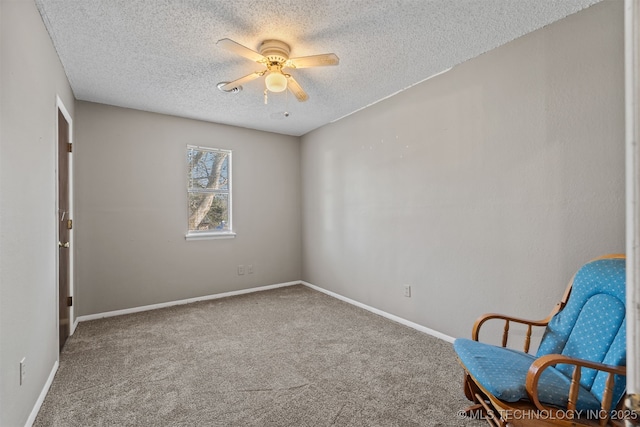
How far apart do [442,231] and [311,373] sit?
168 cm

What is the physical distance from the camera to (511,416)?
132 cm

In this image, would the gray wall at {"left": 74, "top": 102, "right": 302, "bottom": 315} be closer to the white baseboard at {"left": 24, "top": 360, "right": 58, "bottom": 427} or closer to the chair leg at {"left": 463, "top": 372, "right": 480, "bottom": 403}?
the white baseboard at {"left": 24, "top": 360, "right": 58, "bottom": 427}

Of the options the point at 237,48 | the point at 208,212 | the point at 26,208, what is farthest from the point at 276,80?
the point at 208,212

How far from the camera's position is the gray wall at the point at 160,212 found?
3420 millimetres

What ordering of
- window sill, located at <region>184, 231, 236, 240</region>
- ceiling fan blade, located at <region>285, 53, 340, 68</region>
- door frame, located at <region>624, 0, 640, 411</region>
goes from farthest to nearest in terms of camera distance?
1. window sill, located at <region>184, 231, 236, 240</region>
2. ceiling fan blade, located at <region>285, 53, 340, 68</region>
3. door frame, located at <region>624, 0, 640, 411</region>

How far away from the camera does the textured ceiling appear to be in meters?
1.88

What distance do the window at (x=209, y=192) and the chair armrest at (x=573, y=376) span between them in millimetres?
3772

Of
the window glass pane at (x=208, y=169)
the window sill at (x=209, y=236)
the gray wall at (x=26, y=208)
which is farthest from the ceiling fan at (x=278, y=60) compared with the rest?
the window sill at (x=209, y=236)

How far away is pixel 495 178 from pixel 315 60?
1662 millimetres

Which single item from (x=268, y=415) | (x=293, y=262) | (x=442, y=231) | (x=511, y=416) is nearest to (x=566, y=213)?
(x=442, y=231)

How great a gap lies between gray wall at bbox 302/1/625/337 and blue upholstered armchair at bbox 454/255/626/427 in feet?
1.31

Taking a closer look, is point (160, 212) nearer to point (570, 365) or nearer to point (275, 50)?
point (275, 50)

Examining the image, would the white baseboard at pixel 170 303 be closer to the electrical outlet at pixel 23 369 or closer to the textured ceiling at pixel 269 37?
the electrical outlet at pixel 23 369

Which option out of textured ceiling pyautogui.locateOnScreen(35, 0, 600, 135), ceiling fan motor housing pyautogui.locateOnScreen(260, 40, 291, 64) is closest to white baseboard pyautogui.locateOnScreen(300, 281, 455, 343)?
textured ceiling pyautogui.locateOnScreen(35, 0, 600, 135)
